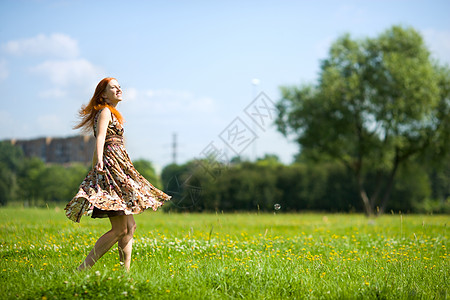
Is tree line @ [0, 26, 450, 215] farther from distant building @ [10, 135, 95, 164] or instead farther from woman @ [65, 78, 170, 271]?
woman @ [65, 78, 170, 271]

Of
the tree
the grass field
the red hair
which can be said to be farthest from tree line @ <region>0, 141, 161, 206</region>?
the red hair

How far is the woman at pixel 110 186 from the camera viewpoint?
16.0 ft

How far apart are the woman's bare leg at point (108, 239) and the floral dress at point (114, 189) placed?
21 centimetres

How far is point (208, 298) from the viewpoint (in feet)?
14.5

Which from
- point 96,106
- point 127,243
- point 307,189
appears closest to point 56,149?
point 307,189

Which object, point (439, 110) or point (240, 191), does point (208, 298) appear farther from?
point (240, 191)

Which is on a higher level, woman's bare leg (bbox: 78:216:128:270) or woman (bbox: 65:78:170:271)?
woman (bbox: 65:78:170:271)

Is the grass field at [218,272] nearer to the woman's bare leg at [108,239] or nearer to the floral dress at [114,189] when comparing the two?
the woman's bare leg at [108,239]

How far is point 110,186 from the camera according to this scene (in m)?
4.95

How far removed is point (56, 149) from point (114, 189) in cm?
3065

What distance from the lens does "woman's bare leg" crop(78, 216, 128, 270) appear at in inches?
194

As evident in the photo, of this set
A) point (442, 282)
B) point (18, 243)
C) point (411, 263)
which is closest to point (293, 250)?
point (411, 263)

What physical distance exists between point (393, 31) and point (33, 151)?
28.0 meters

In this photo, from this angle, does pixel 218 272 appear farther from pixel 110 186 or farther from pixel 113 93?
pixel 113 93
